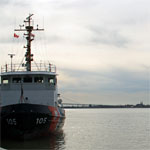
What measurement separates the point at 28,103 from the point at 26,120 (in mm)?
1291

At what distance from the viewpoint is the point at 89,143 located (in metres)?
26.5

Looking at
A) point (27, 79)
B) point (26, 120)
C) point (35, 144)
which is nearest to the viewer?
point (26, 120)

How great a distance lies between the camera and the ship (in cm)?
2298

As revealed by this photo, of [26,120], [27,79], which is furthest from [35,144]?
[27,79]

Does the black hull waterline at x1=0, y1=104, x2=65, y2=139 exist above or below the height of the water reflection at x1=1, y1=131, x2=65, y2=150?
above

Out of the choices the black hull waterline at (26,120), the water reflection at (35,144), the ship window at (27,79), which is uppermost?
the ship window at (27,79)

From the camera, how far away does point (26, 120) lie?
22.9 metres

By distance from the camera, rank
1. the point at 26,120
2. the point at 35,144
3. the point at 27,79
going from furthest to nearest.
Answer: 1. the point at 27,79
2. the point at 35,144
3. the point at 26,120

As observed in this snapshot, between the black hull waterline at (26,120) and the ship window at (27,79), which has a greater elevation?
the ship window at (27,79)

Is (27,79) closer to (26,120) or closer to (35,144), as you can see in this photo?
(26,120)

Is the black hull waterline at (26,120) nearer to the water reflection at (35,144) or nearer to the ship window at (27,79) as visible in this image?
the water reflection at (35,144)

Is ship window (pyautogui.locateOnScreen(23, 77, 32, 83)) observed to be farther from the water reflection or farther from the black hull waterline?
the water reflection

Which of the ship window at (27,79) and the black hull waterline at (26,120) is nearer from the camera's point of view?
the black hull waterline at (26,120)

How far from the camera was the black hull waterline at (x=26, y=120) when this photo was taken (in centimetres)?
2286
